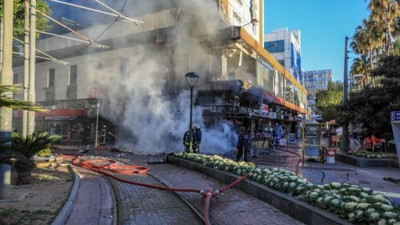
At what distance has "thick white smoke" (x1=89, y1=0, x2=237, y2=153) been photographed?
69.2ft

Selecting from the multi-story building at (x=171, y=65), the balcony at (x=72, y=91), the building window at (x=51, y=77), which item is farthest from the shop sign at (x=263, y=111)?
the building window at (x=51, y=77)

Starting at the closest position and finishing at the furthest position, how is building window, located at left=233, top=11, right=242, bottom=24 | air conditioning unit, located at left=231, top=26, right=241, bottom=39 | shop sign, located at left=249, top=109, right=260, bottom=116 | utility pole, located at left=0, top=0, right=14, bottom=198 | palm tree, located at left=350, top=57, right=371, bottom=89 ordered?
utility pole, located at left=0, top=0, right=14, bottom=198
air conditioning unit, located at left=231, top=26, right=241, bottom=39
shop sign, located at left=249, top=109, right=260, bottom=116
building window, located at left=233, top=11, right=242, bottom=24
palm tree, located at left=350, top=57, right=371, bottom=89

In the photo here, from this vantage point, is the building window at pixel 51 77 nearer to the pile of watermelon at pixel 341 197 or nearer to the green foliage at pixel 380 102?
the green foliage at pixel 380 102

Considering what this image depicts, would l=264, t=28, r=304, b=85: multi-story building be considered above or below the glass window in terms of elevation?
above

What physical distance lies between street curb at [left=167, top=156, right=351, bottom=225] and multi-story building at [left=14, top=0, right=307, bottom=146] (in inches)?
551

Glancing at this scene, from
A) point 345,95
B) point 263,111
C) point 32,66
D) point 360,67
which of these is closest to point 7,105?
point 32,66

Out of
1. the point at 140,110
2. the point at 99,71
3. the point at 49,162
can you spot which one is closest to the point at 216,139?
the point at 140,110

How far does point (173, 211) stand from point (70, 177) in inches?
172

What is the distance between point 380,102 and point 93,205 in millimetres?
13070

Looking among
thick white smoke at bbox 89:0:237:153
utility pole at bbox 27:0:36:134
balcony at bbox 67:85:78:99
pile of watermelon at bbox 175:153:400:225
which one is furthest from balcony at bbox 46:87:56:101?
pile of watermelon at bbox 175:153:400:225

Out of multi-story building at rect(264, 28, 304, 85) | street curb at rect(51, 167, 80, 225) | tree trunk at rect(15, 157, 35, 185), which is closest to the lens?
street curb at rect(51, 167, 80, 225)

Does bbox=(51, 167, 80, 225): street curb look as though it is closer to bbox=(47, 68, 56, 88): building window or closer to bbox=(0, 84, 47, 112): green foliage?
bbox=(0, 84, 47, 112): green foliage

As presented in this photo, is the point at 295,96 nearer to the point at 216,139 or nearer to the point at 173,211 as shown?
the point at 216,139

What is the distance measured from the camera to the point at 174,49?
24.5 metres
